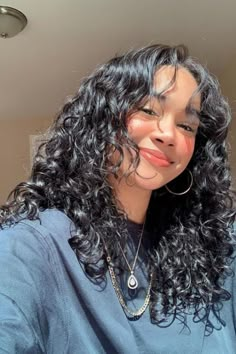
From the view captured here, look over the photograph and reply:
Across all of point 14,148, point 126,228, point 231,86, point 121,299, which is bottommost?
point 121,299

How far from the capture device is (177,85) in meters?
0.70

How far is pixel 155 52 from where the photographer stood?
0.73 meters

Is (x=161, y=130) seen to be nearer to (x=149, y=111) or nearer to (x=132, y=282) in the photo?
(x=149, y=111)

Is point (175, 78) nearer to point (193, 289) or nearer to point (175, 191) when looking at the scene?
point (175, 191)

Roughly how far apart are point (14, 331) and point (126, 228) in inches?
12.2

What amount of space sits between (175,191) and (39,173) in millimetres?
334

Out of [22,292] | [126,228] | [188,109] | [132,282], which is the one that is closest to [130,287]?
[132,282]

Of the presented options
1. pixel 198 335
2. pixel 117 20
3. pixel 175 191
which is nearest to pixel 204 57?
pixel 117 20

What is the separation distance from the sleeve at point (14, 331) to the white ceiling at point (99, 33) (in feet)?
3.01

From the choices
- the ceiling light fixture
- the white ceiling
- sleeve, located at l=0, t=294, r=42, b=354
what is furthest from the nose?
the ceiling light fixture

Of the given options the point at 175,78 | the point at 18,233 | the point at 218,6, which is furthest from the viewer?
the point at 218,6

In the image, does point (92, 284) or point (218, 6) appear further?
point (218, 6)

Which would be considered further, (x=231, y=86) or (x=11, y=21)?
(x=231, y=86)

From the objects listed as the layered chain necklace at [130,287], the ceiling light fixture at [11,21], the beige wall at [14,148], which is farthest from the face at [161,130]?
the beige wall at [14,148]
